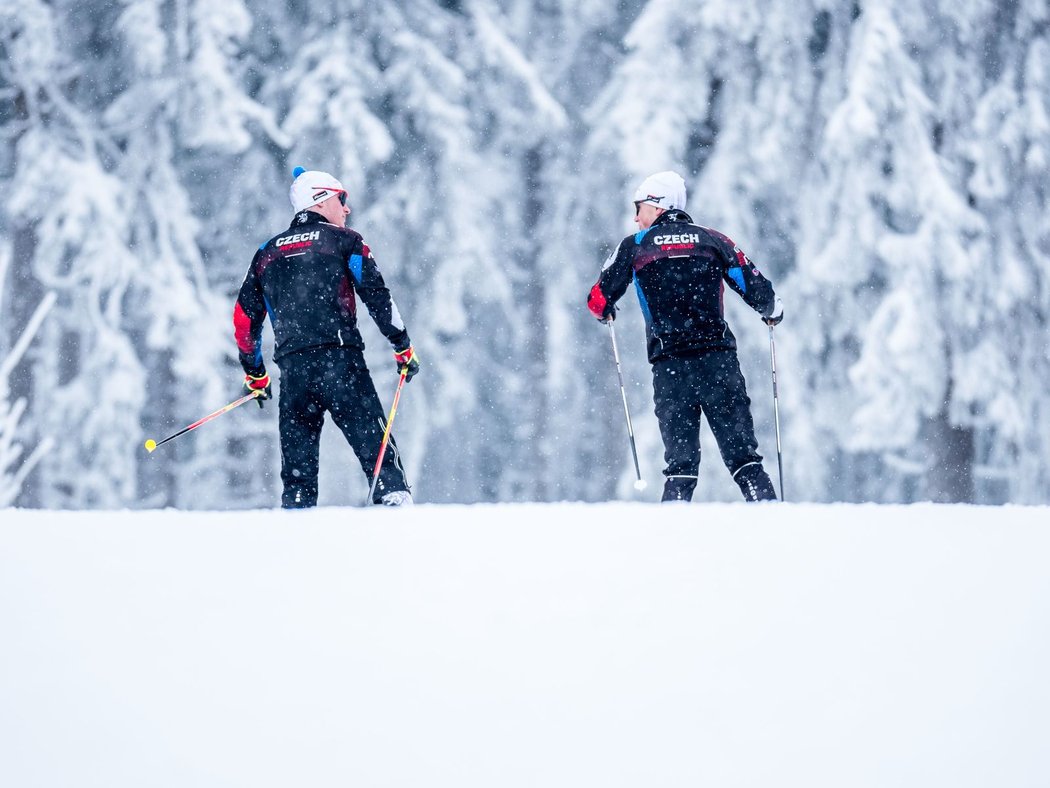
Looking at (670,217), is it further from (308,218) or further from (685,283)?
(308,218)

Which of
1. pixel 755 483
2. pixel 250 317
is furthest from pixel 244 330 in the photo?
pixel 755 483

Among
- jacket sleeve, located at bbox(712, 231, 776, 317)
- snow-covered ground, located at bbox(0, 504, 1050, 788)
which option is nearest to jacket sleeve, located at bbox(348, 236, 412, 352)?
jacket sleeve, located at bbox(712, 231, 776, 317)

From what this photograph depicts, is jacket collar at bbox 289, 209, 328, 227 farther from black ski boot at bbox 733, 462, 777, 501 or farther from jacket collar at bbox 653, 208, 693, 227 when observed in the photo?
black ski boot at bbox 733, 462, 777, 501

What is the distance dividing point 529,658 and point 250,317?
12.4 ft

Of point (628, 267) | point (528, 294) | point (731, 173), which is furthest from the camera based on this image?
point (528, 294)

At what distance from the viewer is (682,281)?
6.58 m

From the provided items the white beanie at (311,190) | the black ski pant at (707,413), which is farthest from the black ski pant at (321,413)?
the black ski pant at (707,413)

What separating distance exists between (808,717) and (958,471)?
1224cm

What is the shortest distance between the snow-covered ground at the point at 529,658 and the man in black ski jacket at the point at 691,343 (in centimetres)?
228

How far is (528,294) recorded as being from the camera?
17.6 meters

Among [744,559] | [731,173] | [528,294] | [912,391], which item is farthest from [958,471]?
[744,559]

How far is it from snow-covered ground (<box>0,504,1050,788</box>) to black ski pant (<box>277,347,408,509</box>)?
227 cm

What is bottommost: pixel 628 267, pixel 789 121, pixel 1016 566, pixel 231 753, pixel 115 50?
pixel 231 753

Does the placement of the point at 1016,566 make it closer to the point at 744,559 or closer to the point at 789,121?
the point at 744,559
